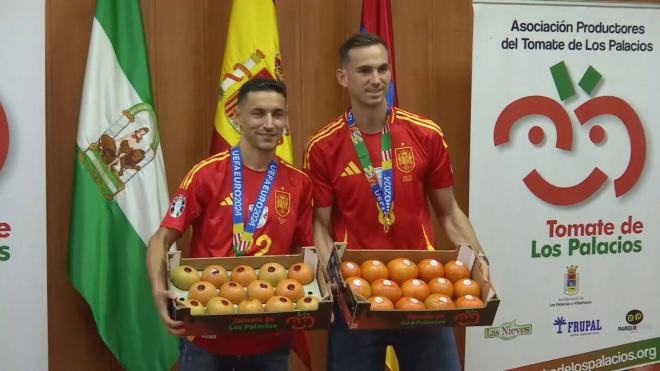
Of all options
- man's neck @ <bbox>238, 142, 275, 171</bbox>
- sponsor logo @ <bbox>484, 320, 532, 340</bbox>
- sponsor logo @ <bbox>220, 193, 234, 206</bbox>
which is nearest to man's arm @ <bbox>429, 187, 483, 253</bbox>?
man's neck @ <bbox>238, 142, 275, 171</bbox>

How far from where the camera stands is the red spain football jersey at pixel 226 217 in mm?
2613

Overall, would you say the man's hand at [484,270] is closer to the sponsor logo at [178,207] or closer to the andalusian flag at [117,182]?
the sponsor logo at [178,207]

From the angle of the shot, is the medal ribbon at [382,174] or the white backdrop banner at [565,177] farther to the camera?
the white backdrop banner at [565,177]

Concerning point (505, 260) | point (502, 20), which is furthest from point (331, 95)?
point (505, 260)

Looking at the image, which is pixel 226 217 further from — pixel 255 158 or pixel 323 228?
pixel 323 228

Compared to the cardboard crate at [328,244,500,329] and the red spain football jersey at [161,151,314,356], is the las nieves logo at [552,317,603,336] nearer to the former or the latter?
the cardboard crate at [328,244,500,329]

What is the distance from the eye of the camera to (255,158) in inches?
106

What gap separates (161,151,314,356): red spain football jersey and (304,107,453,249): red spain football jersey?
0.19m

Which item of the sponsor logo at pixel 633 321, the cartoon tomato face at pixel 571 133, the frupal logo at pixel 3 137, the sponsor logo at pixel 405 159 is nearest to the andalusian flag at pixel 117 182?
the frupal logo at pixel 3 137

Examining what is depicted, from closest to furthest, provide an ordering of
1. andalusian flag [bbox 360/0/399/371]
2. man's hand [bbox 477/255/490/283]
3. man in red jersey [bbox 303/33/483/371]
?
man's hand [bbox 477/255/490/283] < man in red jersey [bbox 303/33/483/371] < andalusian flag [bbox 360/0/399/371]

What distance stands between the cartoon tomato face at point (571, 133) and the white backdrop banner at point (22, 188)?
6.70 feet

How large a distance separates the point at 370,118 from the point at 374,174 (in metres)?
0.19

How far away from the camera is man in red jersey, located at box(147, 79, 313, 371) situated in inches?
103

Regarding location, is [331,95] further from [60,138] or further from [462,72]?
[60,138]
